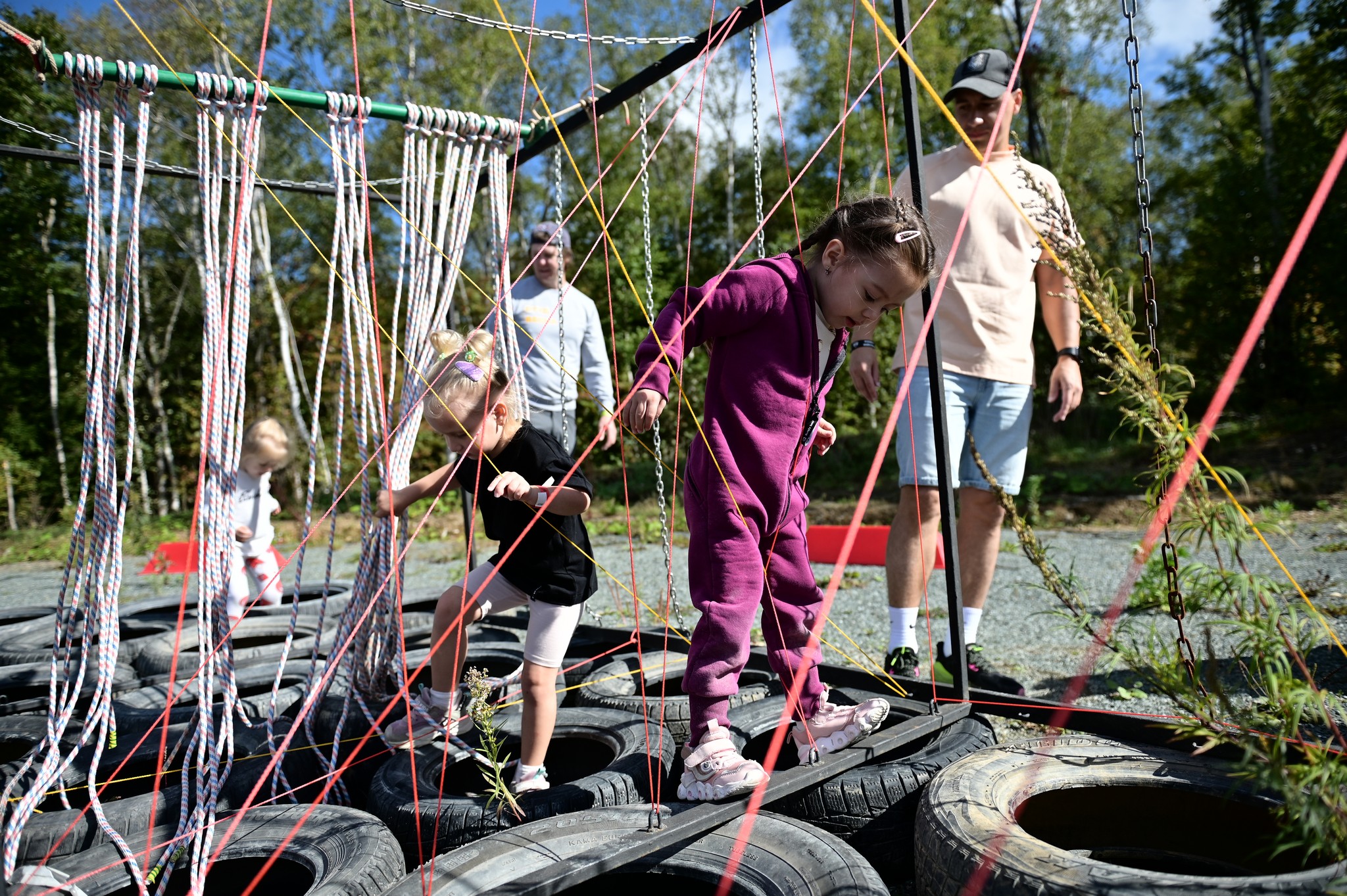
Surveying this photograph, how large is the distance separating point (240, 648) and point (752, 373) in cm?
313

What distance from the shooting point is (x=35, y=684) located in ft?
10.3

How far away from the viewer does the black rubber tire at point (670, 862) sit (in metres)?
1.53

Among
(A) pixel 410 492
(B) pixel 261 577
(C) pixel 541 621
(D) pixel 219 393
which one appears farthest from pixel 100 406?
(B) pixel 261 577

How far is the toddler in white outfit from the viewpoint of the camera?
167 inches

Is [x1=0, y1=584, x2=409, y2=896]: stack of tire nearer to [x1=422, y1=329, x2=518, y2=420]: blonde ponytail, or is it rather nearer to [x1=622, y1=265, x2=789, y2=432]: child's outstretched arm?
[x1=422, y1=329, x2=518, y2=420]: blonde ponytail

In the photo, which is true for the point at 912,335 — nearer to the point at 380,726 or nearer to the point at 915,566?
the point at 915,566

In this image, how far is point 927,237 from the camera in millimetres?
1943

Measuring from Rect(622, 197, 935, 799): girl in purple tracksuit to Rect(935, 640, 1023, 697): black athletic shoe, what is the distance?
62 cm

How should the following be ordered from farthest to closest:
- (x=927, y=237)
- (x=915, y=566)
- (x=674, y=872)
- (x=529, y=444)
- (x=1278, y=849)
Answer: (x=915, y=566) → (x=529, y=444) → (x=927, y=237) → (x=674, y=872) → (x=1278, y=849)

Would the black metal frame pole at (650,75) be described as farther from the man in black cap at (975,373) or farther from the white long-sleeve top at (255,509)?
the white long-sleeve top at (255,509)

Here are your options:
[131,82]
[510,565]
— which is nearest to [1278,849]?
[510,565]

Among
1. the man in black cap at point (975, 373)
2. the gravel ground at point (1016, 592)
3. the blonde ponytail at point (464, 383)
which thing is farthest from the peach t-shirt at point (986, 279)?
the blonde ponytail at point (464, 383)

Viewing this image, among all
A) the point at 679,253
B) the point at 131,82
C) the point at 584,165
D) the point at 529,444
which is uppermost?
the point at 584,165

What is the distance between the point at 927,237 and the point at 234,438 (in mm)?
1860
